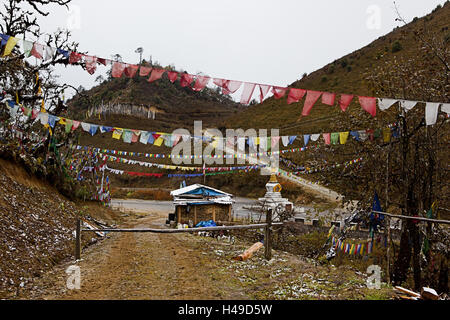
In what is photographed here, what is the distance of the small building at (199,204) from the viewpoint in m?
16.9

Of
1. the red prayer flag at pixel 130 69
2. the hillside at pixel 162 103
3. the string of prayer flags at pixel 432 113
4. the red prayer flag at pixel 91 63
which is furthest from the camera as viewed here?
the hillside at pixel 162 103

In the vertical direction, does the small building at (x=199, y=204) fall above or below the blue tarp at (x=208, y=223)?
above

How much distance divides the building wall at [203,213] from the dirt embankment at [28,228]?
5.05 meters

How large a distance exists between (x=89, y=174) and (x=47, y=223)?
931cm

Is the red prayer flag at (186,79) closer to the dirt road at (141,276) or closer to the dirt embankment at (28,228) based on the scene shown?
the dirt road at (141,276)

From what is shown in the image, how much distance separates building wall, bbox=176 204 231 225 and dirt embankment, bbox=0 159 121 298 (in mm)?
5050

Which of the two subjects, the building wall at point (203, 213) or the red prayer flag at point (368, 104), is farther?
the building wall at point (203, 213)

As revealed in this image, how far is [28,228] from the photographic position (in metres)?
9.02

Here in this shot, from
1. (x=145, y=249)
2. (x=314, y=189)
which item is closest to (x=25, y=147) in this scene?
(x=145, y=249)

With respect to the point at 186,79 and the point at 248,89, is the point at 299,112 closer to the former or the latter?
the point at 248,89

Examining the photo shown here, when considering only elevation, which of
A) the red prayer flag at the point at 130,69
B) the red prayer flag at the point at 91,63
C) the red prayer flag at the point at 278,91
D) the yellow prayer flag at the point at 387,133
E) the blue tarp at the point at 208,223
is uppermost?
the red prayer flag at the point at 91,63

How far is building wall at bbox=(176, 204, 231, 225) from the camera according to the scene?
669 inches

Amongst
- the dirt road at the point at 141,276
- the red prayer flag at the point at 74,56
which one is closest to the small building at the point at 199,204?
the dirt road at the point at 141,276
